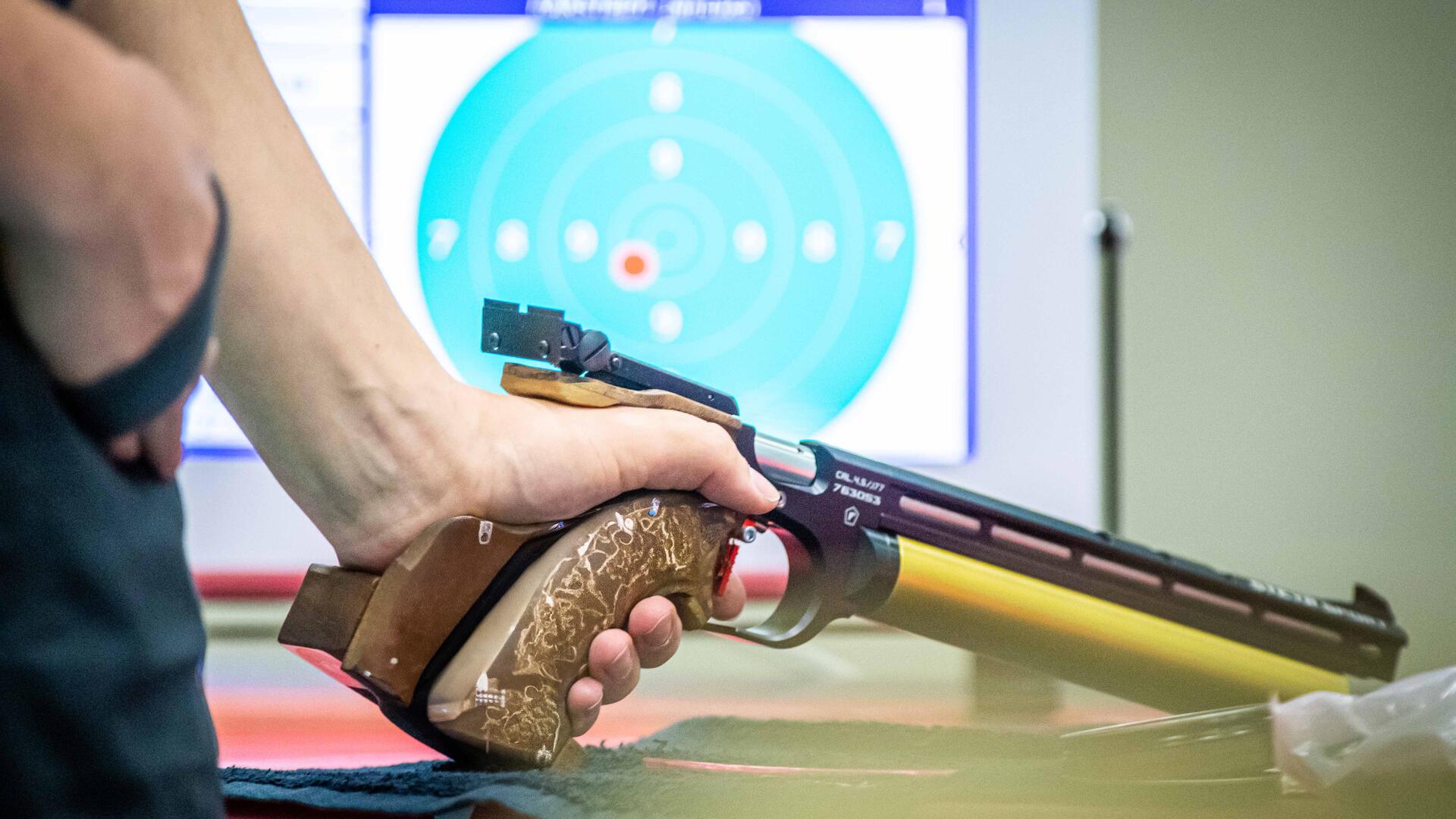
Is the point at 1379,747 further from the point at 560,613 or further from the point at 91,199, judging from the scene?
the point at 91,199

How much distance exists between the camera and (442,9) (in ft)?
2.94

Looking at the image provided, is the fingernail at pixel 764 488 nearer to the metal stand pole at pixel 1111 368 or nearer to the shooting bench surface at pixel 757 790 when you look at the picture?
the shooting bench surface at pixel 757 790

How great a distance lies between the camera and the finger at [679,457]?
1.58 ft

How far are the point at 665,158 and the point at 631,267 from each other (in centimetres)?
11

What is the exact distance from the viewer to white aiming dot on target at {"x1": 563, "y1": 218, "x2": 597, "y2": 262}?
0.94 meters

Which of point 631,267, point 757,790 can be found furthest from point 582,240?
point 757,790

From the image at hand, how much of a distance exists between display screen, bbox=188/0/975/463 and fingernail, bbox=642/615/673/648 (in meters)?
0.44

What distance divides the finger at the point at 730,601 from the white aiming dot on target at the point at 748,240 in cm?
43

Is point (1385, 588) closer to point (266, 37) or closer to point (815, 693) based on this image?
point (815, 693)

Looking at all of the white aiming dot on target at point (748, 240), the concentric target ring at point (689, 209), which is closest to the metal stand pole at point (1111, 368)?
the concentric target ring at point (689, 209)

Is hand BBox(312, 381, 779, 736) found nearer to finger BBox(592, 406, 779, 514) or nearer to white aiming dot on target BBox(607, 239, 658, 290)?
finger BBox(592, 406, 779, 514)

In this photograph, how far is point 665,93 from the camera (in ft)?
3.04

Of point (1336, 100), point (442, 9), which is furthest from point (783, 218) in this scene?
point (1336, 100)

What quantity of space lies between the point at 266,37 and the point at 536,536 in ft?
2.19
